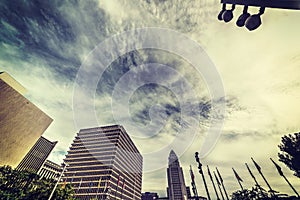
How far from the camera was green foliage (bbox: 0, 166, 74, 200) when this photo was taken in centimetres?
2457

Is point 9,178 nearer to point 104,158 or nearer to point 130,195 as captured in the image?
point 104,158

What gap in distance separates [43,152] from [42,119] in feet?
112

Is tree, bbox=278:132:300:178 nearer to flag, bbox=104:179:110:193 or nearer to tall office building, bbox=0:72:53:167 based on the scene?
flag, bbox=104:179:110:193

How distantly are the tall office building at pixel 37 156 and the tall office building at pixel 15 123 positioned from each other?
22.1 meters

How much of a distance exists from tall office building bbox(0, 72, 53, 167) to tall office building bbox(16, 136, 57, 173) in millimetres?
22142

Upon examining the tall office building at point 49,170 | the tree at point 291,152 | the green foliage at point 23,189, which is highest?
the tall office building at point 49,170

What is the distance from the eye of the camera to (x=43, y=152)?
102m

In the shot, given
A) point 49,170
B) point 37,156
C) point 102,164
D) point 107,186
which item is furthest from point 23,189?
point 49,170

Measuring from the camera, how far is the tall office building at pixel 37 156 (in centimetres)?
8831

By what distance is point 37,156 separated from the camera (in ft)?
317

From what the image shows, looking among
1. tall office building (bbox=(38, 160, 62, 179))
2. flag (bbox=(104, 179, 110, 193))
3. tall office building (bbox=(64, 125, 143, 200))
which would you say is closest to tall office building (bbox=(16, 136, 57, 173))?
tall office building (bbox=(38, 160, 62, 179))

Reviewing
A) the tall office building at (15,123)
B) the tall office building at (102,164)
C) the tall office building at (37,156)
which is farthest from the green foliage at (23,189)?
the tall office building at (37,156)

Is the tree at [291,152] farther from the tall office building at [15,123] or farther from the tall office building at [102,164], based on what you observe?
the tall office building at [15,123]

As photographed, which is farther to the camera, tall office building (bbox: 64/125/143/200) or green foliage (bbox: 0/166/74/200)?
tall office building (bbox: 64/125/143/200)
